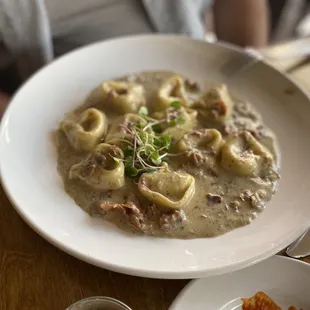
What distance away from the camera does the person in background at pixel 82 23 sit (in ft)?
5.81

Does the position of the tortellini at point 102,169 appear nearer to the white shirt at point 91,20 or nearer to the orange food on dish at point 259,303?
the orange food on dish at point 259,303

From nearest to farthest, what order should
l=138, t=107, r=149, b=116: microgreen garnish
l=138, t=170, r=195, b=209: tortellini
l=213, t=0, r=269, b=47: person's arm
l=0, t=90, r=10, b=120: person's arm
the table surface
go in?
the table surface < l=138, t=170, r=195, b=209: tortellini < l=138, t=107, r=149, b=116: microgreen garnish < l=0, t=90, r=10, b=120: person's arm < l=213, t=0, r=269, b=47: person's arm

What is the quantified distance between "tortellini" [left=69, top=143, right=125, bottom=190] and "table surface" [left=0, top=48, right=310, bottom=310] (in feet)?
0.64

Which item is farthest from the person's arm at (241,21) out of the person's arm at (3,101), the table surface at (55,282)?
the table surface at (55,282)

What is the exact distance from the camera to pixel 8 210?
4.18 feet

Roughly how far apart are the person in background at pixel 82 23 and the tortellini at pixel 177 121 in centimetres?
57

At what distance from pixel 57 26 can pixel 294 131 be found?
3.13 feet

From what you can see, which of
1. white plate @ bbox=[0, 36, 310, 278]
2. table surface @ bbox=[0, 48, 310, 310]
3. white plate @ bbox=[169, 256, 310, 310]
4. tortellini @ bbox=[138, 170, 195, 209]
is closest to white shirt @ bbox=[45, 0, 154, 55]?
white plate @ bbox=[0, 36, 310, 278]

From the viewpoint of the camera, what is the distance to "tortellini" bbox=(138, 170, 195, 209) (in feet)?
4.02

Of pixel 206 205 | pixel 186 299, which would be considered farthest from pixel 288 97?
pixel 186 299

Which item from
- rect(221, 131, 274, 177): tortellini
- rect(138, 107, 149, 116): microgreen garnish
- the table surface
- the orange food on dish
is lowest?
the table surface

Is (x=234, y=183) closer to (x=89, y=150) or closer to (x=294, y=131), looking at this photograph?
(x=294, y=131)

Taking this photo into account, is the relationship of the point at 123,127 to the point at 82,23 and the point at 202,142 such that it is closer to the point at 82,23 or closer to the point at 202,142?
the point at 202,142

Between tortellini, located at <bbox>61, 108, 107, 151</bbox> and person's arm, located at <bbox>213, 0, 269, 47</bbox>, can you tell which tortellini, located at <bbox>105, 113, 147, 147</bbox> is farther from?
person's arm, located at <bbox>213, 0, 269, 47</bbox>
